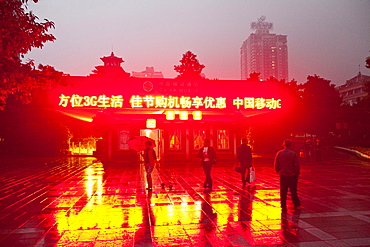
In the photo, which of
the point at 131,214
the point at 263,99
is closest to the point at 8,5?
the point at 131,214

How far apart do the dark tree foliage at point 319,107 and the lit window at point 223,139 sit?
18.2m

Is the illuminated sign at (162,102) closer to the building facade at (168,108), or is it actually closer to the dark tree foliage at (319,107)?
the building facade at (168,108)

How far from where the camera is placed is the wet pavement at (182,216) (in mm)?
5773

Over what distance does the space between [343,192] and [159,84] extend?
15.8 meters

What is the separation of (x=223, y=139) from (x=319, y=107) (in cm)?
2265

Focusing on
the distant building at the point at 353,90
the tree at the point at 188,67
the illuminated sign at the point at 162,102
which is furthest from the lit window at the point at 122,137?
the distant building at the point at 353,90

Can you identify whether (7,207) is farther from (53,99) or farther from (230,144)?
(230,144)

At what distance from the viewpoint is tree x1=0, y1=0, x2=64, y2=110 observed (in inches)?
399

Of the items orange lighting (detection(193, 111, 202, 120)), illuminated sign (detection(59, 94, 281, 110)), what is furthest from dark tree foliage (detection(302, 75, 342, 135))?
orange lighting (detection(193, 111, 202, 120))

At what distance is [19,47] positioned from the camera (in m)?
10.7

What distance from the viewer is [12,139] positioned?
36.1 meters

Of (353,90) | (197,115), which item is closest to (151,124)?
(197,115)

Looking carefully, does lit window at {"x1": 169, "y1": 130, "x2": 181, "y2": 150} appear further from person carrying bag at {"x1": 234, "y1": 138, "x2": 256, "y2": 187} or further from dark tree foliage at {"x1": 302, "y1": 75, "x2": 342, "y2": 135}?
dark tree foliage at {"x1": 302, "y1": 75, "x2": 342, "y2": 135}

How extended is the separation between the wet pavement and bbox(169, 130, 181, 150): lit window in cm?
1487
